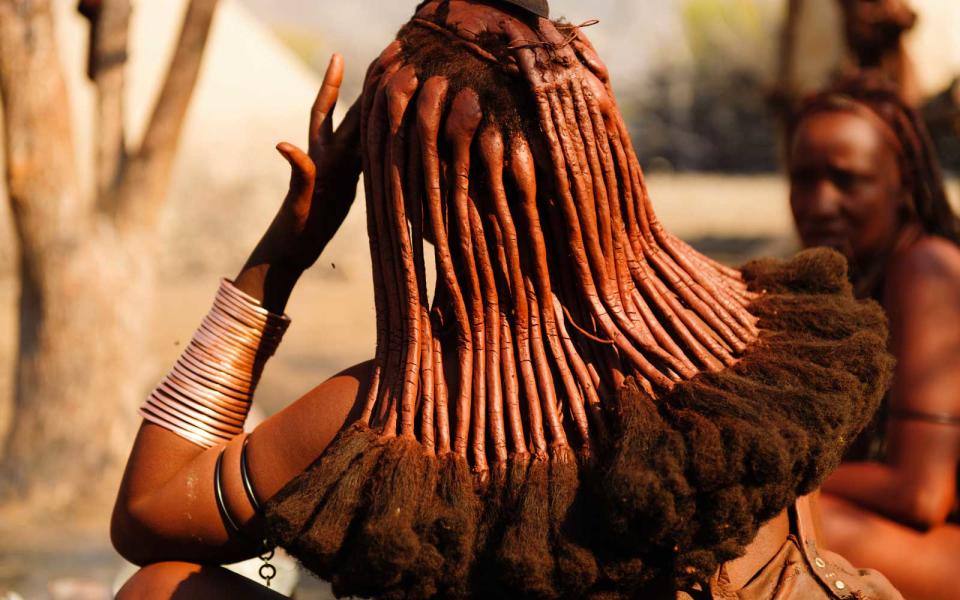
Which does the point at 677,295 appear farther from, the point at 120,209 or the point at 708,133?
the point at 708,133

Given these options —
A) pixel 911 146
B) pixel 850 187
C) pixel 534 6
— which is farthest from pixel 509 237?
pixel 911 146

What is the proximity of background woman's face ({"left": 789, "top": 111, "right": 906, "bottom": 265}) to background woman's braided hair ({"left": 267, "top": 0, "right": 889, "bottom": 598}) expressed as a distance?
4.45ft

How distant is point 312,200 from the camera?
2037 millimetres

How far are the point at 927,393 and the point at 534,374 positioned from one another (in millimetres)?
1350

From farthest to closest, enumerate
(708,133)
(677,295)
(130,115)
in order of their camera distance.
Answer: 1. (708,133)
2. (130,115)
3. (677,295)

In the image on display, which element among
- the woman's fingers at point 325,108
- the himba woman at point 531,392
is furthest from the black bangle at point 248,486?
the woman's fingers at point 325,108

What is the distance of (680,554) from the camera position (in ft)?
5.36

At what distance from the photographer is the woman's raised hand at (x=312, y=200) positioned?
199 centimetres

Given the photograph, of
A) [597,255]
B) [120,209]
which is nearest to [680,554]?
[597,255]

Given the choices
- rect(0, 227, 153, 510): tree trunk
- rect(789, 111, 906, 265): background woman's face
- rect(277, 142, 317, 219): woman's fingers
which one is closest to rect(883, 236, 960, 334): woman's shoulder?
rect(789, 111, 906, 265): background woman's face

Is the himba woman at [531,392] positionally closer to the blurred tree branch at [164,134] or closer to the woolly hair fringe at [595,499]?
the woolly hair fringe at [595,499]

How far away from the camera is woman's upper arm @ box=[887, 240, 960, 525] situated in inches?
105

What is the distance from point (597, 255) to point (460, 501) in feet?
1.42

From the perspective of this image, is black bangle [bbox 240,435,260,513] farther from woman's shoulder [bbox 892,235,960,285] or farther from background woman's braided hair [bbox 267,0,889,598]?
woman's shoulder [bbox 892,235,960,285]
